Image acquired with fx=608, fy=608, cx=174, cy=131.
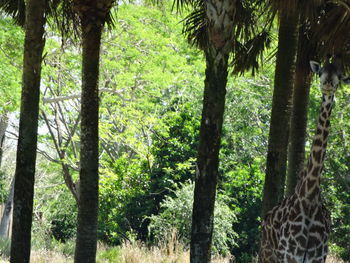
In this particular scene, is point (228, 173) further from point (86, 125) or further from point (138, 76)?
point (86, 125)

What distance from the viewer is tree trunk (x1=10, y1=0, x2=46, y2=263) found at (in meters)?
9.66

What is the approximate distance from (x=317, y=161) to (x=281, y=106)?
2.05 m

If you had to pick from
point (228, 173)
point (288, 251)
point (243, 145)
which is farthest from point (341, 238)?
point (288, 251)

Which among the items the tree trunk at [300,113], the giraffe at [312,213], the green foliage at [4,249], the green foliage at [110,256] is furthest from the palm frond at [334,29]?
the green foliage at [4,249]

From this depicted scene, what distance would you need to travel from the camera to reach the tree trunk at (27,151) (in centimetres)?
966

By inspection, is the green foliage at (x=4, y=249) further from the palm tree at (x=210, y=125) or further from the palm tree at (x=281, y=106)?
the palm tree at (x=210, y=125)

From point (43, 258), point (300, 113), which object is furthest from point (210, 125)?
point (43, 258)

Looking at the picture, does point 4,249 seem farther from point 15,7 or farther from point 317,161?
point 317,161

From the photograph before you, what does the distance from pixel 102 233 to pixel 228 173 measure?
18.7ft

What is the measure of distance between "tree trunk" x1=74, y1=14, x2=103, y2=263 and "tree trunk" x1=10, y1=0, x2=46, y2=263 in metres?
0.80

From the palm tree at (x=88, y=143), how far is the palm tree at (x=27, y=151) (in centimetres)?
79

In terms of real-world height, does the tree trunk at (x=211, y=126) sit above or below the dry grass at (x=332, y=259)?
above

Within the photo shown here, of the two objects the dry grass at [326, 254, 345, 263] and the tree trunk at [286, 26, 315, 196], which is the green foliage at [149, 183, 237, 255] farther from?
the tree trunk at [286, 26, 315, 196]

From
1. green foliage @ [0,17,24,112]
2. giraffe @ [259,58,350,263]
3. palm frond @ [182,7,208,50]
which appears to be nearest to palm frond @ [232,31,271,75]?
palm frond @ [182,7,208,50]
